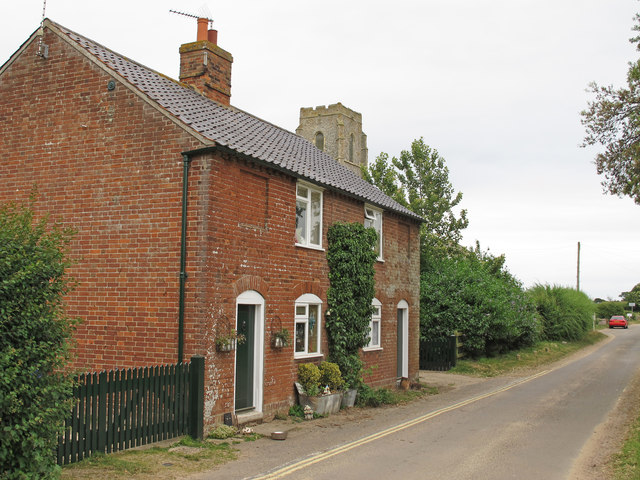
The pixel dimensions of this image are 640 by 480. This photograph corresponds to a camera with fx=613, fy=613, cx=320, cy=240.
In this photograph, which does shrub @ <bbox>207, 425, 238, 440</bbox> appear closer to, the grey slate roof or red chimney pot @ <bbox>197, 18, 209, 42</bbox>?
the grey slate roof

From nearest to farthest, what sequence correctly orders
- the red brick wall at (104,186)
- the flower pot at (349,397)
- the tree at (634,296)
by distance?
the red brick wall at (104,186) → the flower pot at (349,397) → the tree at (634,296)

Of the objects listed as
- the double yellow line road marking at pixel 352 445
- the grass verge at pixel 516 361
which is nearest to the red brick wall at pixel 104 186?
the double yellow line road marking at pixel 352 445

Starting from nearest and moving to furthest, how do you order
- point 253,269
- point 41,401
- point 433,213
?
1. point 41,401
2. point 253,269
3. point 433,213

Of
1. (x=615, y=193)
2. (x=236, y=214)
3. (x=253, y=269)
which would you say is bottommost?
(x=253, y=269)

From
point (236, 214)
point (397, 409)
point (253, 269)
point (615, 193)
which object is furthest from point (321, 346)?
point (615, 193)

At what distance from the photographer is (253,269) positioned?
43.5 feet

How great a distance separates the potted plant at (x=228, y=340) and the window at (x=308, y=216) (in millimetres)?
3588

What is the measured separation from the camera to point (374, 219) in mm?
19188

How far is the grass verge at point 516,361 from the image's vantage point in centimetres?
2608

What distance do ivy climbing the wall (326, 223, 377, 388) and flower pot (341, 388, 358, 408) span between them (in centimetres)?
18

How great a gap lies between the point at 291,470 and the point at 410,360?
42.0 ft

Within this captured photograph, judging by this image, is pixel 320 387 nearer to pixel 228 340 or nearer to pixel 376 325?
pixel 228 340

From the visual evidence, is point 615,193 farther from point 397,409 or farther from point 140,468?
point 140,468

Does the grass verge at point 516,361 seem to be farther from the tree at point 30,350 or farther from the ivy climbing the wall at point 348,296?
the tree at point 30,350
